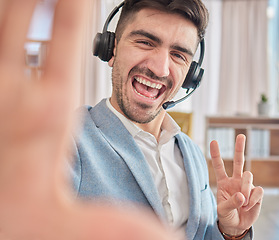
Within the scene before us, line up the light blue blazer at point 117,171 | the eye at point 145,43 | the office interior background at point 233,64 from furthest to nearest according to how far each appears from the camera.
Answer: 1. the office interior background at point 233,64
2. the eye at point 145,43
3. the light blue blazer at point 117,171

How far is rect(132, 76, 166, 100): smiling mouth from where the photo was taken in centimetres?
72

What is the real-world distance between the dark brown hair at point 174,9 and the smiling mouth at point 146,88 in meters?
0.12

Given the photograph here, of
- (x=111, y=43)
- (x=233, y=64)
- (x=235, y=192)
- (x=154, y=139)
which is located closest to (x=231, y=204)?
(x=235, y=192)

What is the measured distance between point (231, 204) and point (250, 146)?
370 cm

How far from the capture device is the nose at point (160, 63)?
715mm

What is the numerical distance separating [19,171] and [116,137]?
567 mm

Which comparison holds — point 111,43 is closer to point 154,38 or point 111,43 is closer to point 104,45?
point 104,45

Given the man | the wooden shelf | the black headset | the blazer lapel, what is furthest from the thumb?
the wooden shelf

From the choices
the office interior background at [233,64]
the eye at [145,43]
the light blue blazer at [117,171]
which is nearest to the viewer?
the light blue blazer at [117,171]

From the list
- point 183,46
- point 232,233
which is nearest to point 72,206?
point 183,46

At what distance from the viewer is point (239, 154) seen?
0.75 metres

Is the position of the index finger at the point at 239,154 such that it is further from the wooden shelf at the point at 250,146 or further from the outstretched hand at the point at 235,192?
the wooden shelf at the point at 250,146

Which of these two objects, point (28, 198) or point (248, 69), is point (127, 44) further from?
point (248, 69)

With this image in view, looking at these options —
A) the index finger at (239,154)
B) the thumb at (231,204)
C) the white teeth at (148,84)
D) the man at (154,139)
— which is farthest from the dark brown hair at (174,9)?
the thumb at (231,204)
